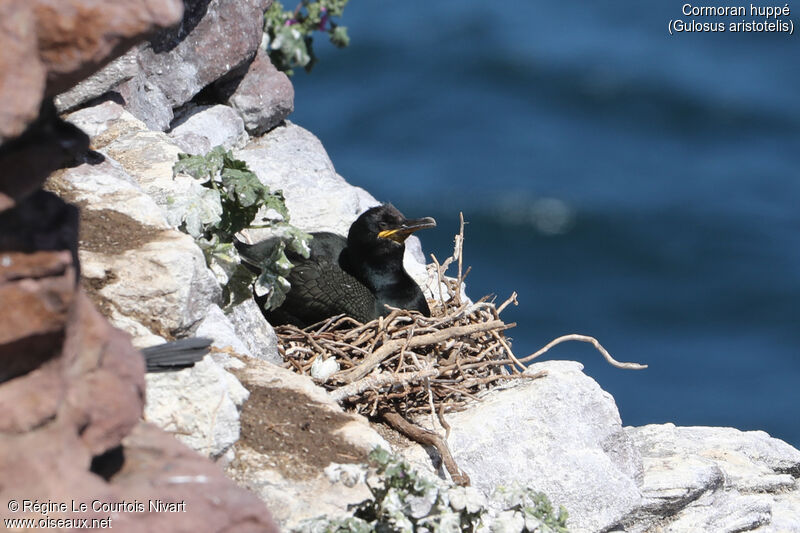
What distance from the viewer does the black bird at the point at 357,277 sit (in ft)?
16.5

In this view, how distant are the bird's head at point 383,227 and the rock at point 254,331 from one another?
3.50 feet

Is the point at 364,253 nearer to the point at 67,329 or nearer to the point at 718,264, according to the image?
the point at 67,329

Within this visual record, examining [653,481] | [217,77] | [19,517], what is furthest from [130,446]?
[217,77]

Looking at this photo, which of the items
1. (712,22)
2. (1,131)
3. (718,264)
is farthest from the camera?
(712,22)

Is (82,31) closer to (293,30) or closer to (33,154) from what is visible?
(33,154)

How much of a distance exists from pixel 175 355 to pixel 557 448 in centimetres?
177

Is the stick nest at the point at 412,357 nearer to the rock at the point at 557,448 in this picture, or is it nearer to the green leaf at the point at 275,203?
the rock at the point at 557,448

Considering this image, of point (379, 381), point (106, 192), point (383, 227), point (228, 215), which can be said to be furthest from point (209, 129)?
point (379, 381)

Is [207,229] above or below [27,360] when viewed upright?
above

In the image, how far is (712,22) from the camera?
14.9 metres

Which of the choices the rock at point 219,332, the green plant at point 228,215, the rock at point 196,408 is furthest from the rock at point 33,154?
the green plant at point 228,215

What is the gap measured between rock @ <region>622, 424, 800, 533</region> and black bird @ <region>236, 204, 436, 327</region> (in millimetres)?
1358

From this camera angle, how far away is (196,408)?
284cm

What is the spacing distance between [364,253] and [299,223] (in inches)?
18.8
